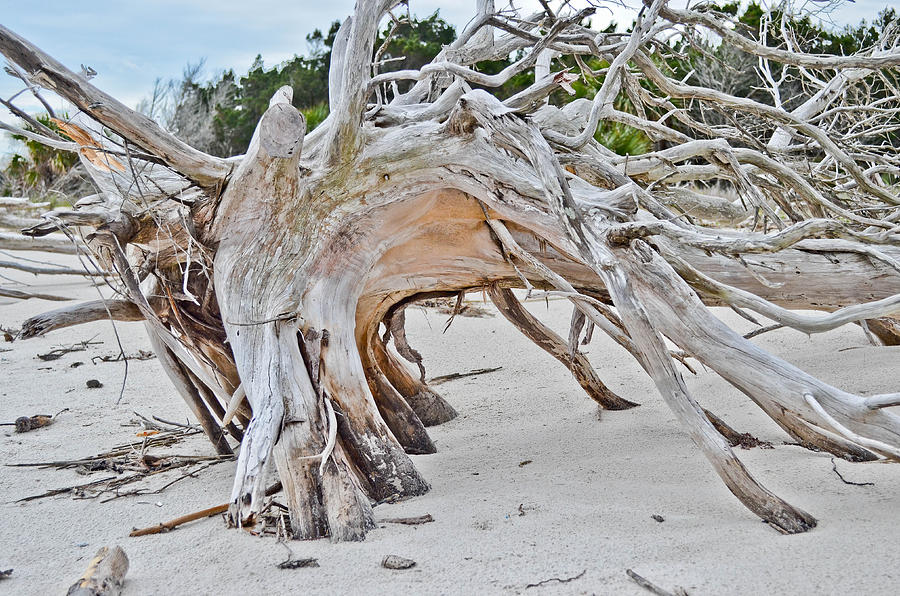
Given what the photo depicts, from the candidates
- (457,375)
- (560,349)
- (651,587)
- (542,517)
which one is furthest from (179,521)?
(457,375)

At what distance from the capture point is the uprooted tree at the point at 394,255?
258 centimetres

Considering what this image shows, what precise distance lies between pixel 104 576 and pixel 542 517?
1452 millimetres

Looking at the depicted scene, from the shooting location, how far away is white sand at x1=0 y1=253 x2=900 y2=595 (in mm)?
2242

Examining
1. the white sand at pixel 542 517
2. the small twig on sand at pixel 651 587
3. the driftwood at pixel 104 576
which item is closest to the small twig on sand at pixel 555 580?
the white sand at pixel 542 517

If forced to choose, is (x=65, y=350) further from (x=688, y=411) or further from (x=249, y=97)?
(x=249, y=97)

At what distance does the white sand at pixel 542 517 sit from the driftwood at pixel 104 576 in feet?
0.18

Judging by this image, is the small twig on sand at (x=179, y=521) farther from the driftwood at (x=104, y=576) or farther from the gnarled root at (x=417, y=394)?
the gnarled root at (x=417, y=394)

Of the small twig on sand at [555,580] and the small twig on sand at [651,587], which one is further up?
the small twig on sand at [555,580]

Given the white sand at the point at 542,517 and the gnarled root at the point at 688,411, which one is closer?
the white sand at the point at 542,517

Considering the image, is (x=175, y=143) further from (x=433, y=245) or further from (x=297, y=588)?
(x=297, y=588)

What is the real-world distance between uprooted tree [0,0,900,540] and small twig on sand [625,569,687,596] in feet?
1.80

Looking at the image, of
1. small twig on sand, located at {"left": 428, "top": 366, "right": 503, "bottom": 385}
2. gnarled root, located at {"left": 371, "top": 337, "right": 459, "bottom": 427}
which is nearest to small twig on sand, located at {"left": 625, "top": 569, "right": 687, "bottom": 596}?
gnarled root, located at {"left": 371, "top": 337, "right": 459, "bottom": 427}

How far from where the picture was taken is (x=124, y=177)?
3.54 metres

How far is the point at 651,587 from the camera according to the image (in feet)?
6.89
